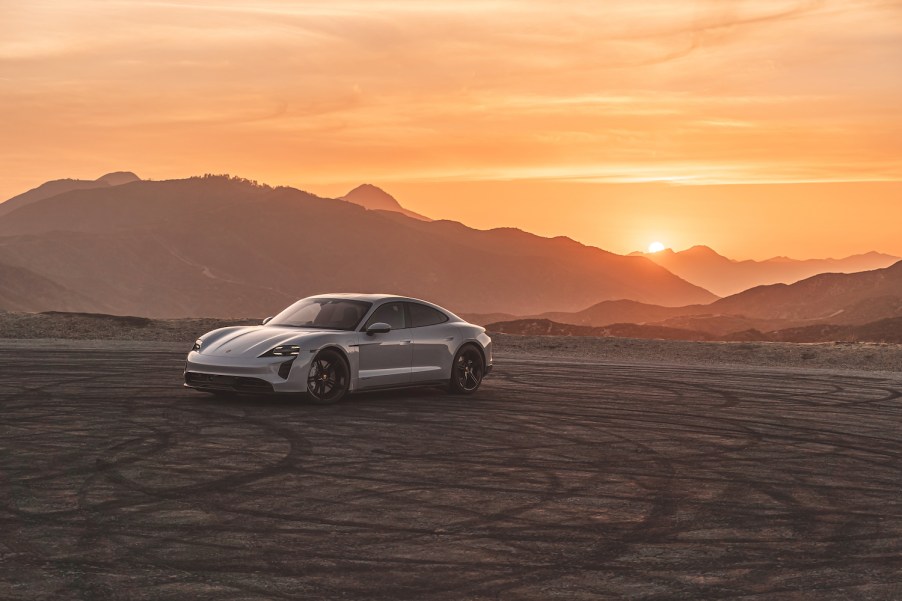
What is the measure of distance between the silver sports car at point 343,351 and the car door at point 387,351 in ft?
0.04

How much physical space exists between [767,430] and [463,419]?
3602 millimetres

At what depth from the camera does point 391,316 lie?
16.4 metres

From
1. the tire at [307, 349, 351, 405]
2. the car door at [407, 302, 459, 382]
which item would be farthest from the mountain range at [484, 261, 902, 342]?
the tire at [307, 349, 351, 405]

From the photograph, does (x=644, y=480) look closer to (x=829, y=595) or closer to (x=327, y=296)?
(x=829, y=595)

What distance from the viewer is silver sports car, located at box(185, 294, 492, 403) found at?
48.7 feet

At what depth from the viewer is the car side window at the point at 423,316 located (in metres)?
16.6

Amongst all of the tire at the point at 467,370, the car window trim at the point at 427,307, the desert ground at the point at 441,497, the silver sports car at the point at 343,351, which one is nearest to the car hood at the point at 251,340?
the silver sports car at the point at 343,351

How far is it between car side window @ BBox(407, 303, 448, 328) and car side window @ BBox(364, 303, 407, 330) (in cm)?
18

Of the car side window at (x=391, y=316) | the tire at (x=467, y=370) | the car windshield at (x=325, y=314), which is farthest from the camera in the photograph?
the tire at (x=467, y=370)

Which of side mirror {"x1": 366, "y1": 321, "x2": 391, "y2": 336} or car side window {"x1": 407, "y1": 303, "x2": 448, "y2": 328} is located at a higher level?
car side window {"x1": 407, "y1": 303, "x2": 448, "y2": 328}

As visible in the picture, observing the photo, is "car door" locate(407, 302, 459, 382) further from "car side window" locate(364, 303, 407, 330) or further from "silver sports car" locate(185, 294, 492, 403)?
"car side window" locate(364, 303, 407, 330)

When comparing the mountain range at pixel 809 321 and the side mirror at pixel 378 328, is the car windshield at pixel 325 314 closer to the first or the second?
the side mirror at pixel 378 328

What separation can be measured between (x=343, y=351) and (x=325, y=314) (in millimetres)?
1078

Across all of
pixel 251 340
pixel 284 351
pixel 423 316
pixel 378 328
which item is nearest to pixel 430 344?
pixel 423 316
